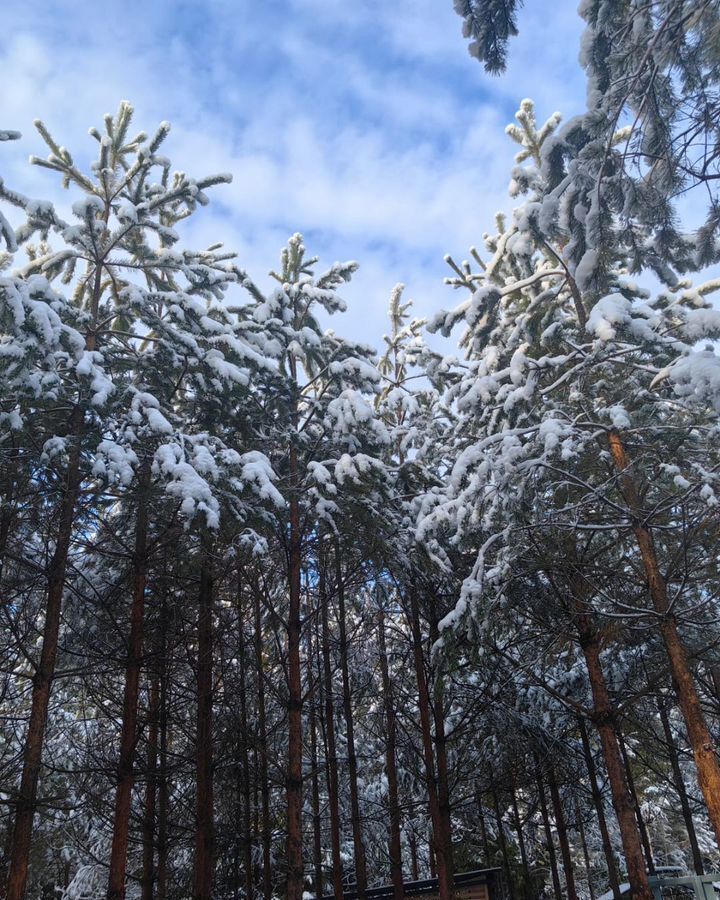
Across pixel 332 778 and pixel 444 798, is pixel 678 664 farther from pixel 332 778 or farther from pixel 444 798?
pixel 332 778

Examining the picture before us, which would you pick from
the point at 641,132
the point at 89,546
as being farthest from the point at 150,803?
the point at 641,132

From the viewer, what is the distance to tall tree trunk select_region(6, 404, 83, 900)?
7.48 meters

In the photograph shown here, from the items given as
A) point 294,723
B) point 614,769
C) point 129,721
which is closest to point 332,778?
point 294,723

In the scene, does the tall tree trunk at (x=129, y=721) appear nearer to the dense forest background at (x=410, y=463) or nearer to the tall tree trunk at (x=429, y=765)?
the dense forest background at (x=410, y=463)

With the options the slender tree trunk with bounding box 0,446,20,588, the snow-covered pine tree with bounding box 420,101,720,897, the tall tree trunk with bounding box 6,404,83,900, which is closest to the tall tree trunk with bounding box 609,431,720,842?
the snow-covered pine tree with bounding box 420,101,720,897

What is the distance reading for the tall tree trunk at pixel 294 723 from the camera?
9172 mm

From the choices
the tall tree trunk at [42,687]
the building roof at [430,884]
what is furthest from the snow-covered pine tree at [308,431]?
the tall tree trunk at [42,687]

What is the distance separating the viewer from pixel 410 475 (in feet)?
42.0

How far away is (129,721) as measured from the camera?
31.0 feet

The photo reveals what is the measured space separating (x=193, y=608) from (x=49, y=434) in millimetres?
5133

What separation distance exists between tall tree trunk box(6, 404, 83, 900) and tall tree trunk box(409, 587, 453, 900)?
641cm

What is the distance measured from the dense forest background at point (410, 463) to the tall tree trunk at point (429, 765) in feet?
0.19

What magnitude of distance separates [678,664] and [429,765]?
19.3ft

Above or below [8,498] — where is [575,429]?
below
